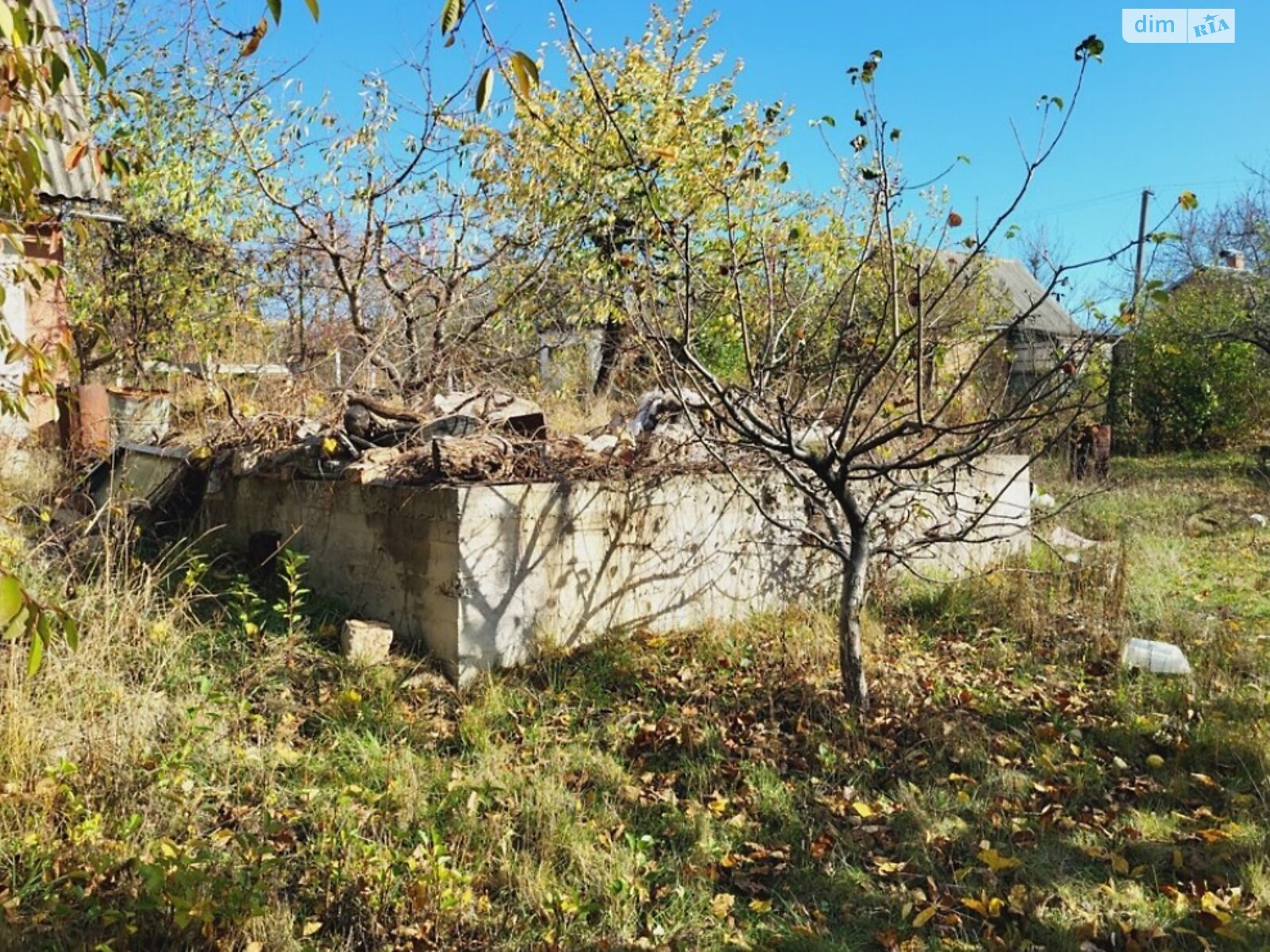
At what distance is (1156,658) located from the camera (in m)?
4.79

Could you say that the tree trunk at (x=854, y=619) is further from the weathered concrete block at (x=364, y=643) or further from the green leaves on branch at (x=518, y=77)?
the green leaves on branch at (x=518, y=77)

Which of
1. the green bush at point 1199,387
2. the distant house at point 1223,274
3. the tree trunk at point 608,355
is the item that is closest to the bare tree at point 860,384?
the tree trunk at point 608,355

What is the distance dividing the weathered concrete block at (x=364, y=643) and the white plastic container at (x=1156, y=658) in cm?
407

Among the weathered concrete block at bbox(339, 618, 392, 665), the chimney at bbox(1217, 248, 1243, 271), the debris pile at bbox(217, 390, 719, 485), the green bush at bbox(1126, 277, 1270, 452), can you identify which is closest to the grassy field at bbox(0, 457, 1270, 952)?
the weathered concrete block at bbox(339, 618, 392, 665)

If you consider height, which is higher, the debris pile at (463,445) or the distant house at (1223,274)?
the distant house at (1223,274)

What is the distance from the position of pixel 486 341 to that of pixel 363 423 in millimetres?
2941

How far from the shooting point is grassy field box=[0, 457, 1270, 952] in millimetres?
2664

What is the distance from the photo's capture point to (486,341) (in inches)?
313

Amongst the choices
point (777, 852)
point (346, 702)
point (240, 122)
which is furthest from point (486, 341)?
point (777, 852)

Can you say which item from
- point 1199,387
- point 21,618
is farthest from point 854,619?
point 1199,387

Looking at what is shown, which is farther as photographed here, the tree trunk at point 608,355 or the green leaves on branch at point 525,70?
the tree trunk at point 608,355

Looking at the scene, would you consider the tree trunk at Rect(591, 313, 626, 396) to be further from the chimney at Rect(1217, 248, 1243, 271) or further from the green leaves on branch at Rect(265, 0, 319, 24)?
the chimney at Rect(1217, 248, 1243, 271)

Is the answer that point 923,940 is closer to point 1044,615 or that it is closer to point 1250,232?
point 1044,615

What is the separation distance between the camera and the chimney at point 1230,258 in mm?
22469
